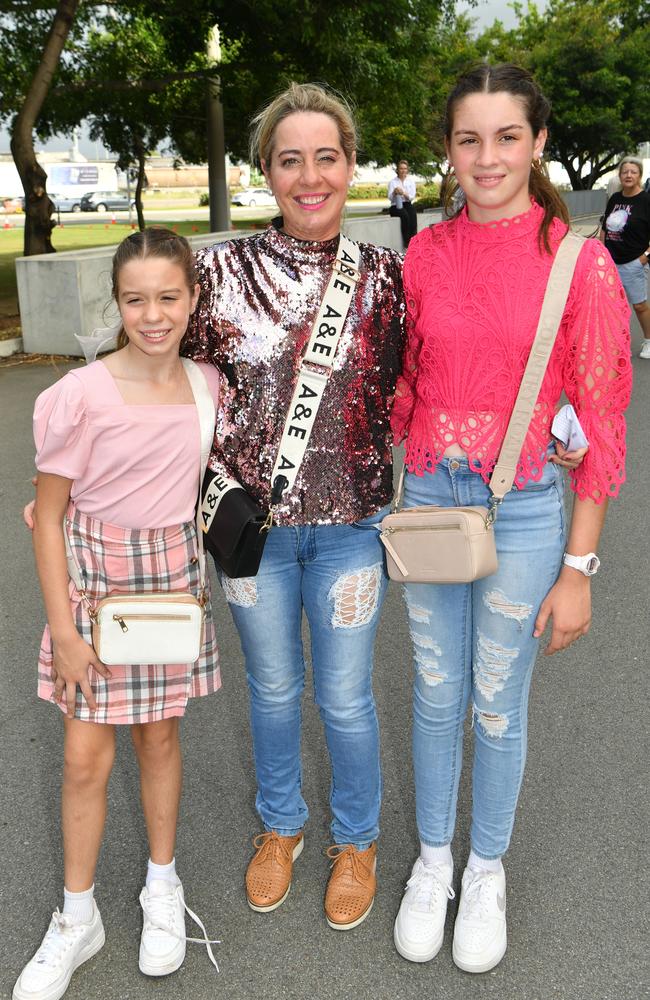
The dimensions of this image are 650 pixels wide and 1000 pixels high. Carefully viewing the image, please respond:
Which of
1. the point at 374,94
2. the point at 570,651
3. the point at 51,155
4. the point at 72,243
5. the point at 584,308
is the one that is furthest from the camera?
the point at 51,155

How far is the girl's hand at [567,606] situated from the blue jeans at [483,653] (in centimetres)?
3

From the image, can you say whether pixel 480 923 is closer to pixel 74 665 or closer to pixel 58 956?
pixel 58 956

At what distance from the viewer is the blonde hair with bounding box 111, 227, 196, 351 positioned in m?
2.28

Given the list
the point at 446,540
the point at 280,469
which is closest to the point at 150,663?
the point at 280,469

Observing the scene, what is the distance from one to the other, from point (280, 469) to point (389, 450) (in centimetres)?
32

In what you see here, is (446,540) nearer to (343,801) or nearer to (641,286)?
(343,801)

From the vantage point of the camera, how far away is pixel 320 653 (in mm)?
2592

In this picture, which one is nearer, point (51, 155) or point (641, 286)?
point (641, 286)

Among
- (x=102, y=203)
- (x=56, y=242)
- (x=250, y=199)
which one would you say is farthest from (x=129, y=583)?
(x=102, y=203)

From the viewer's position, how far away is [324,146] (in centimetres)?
234

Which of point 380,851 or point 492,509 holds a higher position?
point 492,509

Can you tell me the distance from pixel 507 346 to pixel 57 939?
1829 millimetres

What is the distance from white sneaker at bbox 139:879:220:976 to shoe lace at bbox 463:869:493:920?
2.21 feet

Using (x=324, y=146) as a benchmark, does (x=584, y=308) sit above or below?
below
